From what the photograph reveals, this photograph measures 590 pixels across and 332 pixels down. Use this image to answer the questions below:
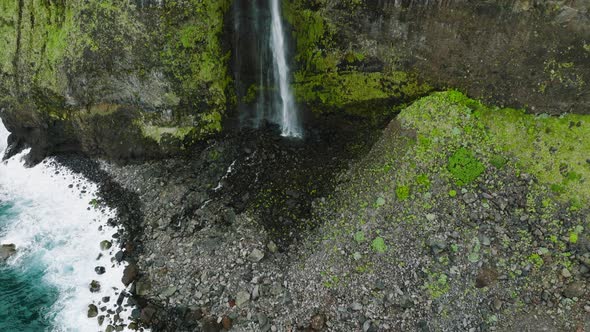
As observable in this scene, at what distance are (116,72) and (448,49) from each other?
48.4ft

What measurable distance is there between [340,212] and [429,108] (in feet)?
19.9

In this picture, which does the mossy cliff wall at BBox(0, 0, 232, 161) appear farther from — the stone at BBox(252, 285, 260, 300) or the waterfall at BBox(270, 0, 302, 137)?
the stone at BBox(252, 285, 260, 300)

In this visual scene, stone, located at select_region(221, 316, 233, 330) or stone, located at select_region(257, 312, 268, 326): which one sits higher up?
stone, located at select_region(257, 312, 268, 326)

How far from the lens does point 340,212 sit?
17141mm

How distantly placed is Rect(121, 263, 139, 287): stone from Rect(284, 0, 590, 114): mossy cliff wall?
1158 cm

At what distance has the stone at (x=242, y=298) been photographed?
15.2 meters

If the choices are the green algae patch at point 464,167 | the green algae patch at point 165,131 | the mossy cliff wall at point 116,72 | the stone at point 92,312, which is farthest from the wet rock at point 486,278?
the stone at point 92,312

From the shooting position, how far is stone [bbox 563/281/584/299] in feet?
45.6

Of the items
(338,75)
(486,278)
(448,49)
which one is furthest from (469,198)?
(338,75)

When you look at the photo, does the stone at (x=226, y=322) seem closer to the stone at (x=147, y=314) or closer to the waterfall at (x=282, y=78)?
the stone at (x=147, y=314)

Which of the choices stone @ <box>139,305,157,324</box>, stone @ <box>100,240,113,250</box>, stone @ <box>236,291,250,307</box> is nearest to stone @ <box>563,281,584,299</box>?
stone @ <box>236,291,250,307</box>

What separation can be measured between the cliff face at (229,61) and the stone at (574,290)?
6957mm

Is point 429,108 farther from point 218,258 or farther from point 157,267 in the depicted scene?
point 157,267

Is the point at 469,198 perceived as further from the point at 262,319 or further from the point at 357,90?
the point at 262,319
